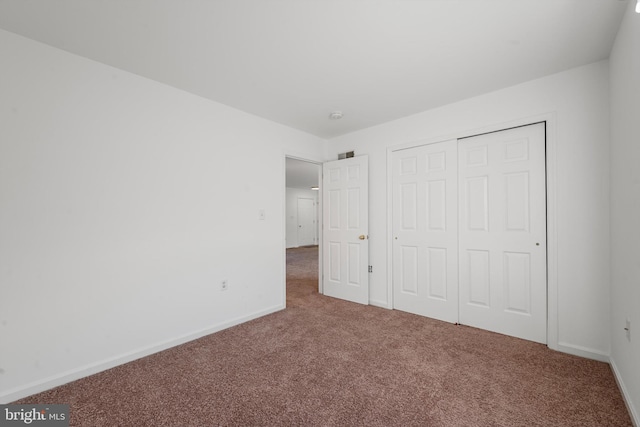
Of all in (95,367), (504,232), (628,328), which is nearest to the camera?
(628,328)

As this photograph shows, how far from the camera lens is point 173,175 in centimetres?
264

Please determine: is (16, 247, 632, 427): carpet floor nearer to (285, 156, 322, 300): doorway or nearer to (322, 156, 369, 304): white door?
(322, 156, 369, 304): white door

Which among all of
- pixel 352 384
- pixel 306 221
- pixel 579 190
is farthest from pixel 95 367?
pixel 306 221

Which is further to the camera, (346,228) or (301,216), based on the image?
(301,216)

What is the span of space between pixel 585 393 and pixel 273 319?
273cm

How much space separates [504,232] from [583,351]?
1.13m

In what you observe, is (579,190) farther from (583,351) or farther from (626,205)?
(583,351)

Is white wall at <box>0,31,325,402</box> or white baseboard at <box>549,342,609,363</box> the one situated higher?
white wall at <box>0,31,325,402</box>

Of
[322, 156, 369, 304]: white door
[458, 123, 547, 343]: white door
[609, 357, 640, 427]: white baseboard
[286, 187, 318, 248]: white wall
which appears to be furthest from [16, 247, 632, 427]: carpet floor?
[286, 187, 318, 248]: white wall

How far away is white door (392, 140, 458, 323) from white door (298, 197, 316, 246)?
26.1 ft

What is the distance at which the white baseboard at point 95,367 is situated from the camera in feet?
5.99

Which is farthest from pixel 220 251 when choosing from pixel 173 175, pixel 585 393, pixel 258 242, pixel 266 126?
pixel 585 393

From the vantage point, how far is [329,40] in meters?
1.97

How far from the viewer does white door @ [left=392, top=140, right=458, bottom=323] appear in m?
3.09
